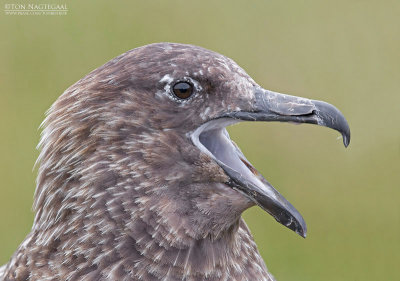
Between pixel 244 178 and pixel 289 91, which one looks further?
pixel 289 91

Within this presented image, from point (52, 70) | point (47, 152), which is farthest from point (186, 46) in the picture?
point (52, 70)

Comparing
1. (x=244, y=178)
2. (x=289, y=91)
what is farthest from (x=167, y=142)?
(x=289, y=91)

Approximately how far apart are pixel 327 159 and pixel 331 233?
2.64ft

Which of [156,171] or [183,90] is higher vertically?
[183,90]

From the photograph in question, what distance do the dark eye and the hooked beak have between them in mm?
139

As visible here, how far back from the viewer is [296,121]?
331cm

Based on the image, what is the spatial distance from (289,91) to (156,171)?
472cm

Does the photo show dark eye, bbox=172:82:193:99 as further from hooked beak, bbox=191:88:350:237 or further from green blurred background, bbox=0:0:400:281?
green blurred background, bbox=0:0:400:281

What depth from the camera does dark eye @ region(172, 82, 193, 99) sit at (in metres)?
3.30

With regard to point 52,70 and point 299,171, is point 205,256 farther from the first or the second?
point 52,70

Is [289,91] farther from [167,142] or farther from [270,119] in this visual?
[167,142]

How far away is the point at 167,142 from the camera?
329cm

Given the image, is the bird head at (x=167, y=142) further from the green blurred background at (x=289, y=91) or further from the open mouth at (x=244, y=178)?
the green blurred background at (x=289, y=91)

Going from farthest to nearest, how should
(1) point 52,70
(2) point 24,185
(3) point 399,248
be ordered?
(1) point 52,70, (2) point 24,185, (3) point 399,248
